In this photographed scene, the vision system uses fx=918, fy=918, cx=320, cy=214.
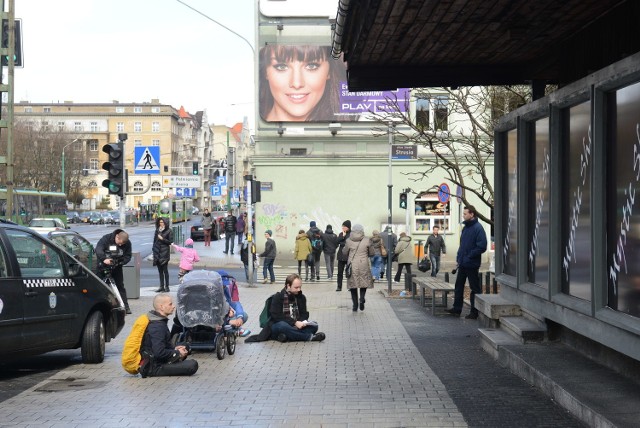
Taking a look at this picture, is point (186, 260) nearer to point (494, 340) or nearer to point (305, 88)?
point (494, 340)

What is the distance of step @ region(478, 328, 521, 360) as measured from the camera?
34.7 feet

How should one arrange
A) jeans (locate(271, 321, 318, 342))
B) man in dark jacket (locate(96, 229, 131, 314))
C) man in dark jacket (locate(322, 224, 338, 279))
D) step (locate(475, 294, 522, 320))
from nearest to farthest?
step (locate(475, 294, 522, 320))
jeans (locate(271, 321, 318, 342))
man in dark jacket (locate(96, 229, 131, 314))
man in dark jacket (locate(322, 224, 338, 279))

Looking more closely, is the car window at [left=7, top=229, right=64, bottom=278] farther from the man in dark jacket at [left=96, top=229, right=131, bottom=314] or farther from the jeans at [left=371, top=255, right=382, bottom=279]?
the jeans at [left=371, top=255, right=382, bottom=279]

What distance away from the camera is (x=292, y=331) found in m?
13.1

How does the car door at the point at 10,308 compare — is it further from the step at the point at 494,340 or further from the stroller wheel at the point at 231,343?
the step at the point at 494,340

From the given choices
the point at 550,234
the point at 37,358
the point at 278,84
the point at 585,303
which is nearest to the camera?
the point at 585,303

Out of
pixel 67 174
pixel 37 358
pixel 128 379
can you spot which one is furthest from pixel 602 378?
pixel 67 174

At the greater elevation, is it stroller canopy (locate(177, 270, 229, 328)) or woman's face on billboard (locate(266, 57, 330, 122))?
woman's face on billboard (locate(266, 57, 330, 122))

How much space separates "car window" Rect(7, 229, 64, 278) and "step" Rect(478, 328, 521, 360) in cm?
512

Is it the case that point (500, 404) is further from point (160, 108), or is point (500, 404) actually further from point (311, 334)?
point (160, 108)

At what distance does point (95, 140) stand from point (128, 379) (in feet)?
377

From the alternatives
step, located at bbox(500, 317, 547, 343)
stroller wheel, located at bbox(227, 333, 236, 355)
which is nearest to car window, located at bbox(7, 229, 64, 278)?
stroller wheel, located at bbox(227, 333, 236, 355)

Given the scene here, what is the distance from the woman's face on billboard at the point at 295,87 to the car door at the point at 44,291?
2863 cm

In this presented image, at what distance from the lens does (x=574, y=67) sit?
34.0ft
